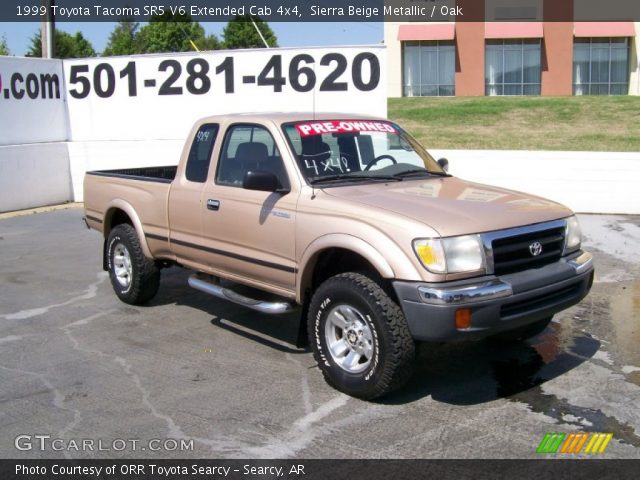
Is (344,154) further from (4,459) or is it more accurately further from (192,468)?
(4,459)

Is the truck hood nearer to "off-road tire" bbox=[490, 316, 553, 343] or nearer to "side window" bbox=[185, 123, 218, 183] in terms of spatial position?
"off-road tire" bbox=[490, 316, 553, 343]

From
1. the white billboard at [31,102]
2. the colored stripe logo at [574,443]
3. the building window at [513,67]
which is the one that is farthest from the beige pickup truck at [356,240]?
the building window at [513,67]

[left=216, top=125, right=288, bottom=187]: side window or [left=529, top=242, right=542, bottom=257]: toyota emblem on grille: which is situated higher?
[left=216, top=125, right=288, bottom=187]: side window

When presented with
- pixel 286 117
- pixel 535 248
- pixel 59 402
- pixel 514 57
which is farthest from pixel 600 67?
A: pixel 59 402

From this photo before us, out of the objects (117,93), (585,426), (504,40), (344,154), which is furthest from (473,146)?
(585,426)

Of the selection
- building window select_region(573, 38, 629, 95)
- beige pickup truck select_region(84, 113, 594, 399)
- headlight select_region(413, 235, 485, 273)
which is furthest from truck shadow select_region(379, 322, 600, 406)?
building window select_region(573, 38, 629, 95)

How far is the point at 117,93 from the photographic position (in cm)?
1534

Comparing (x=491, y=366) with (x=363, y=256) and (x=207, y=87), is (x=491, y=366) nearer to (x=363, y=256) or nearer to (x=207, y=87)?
(x=363, y=256)

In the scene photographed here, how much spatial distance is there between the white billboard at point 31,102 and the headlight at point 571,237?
39.4 feet

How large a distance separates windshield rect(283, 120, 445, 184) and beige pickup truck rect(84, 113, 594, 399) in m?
0.01

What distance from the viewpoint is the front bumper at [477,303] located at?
4.44m

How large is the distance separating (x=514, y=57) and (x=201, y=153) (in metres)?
32.0

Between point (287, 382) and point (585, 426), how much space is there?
2021 mm

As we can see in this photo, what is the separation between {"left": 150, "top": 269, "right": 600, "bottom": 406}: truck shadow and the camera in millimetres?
5113
